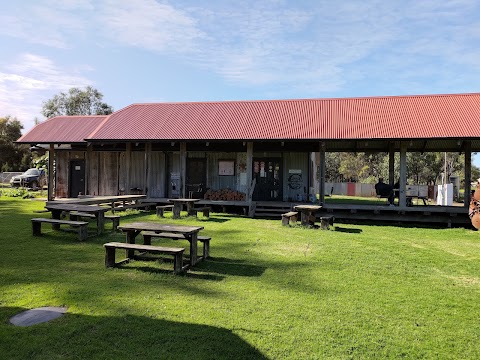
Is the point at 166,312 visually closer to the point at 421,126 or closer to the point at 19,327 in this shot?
the point at 19,327

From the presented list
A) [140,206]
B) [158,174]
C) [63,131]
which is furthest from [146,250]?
[63,131]

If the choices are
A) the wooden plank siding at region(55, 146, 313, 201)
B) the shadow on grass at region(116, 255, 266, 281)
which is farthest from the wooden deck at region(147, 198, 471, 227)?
the shadow on grass at region(116, 255, 266, 281)

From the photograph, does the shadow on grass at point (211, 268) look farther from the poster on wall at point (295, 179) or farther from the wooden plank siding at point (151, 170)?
the poster on wall at point (295, 179)

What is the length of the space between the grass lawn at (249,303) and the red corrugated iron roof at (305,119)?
6.80 metres

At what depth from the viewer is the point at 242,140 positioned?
49.5 feet

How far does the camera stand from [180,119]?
17781 millimetres

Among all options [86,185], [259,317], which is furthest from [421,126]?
[86,185]

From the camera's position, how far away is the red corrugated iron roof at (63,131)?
744 inches

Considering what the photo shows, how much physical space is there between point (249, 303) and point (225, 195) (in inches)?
454

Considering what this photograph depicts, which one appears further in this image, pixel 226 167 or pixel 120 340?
pixel 226 167

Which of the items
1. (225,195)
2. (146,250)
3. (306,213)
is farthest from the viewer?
(225,195)

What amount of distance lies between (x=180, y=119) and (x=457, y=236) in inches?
480

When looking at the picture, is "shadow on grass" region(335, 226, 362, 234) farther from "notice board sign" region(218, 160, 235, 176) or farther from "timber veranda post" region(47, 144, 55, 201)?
"timber veranda post" region(47, 144, 55, 201)

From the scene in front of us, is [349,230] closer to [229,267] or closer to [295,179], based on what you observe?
[295,179]
